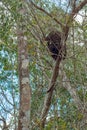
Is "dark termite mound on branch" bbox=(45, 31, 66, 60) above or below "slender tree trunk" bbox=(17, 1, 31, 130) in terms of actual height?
above

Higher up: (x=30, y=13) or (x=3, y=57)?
(x=30, y=13)

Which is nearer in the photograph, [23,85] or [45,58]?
[23,85]

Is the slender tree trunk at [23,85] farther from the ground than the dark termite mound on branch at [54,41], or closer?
closer

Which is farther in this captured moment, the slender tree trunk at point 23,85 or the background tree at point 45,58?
the background tree at point 45,58

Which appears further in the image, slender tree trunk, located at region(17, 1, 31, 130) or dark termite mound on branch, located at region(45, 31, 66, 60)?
dark termite mound on branch, located at region(45, 31, 66, 60)

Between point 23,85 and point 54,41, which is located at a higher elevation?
point 54,41

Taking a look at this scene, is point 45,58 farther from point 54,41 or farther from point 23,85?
point 23,85

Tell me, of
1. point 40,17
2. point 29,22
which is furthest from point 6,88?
point 29,22

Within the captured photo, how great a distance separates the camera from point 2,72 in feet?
20.4

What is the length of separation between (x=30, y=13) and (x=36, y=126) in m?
1.28

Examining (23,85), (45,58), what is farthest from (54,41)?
(23,85)

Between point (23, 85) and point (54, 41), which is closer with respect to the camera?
point (23, 85)

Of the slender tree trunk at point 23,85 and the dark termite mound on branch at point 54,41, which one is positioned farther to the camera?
the dark termite mound on branch at point 54,41

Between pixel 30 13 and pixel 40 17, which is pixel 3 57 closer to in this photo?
pixel 40 17
